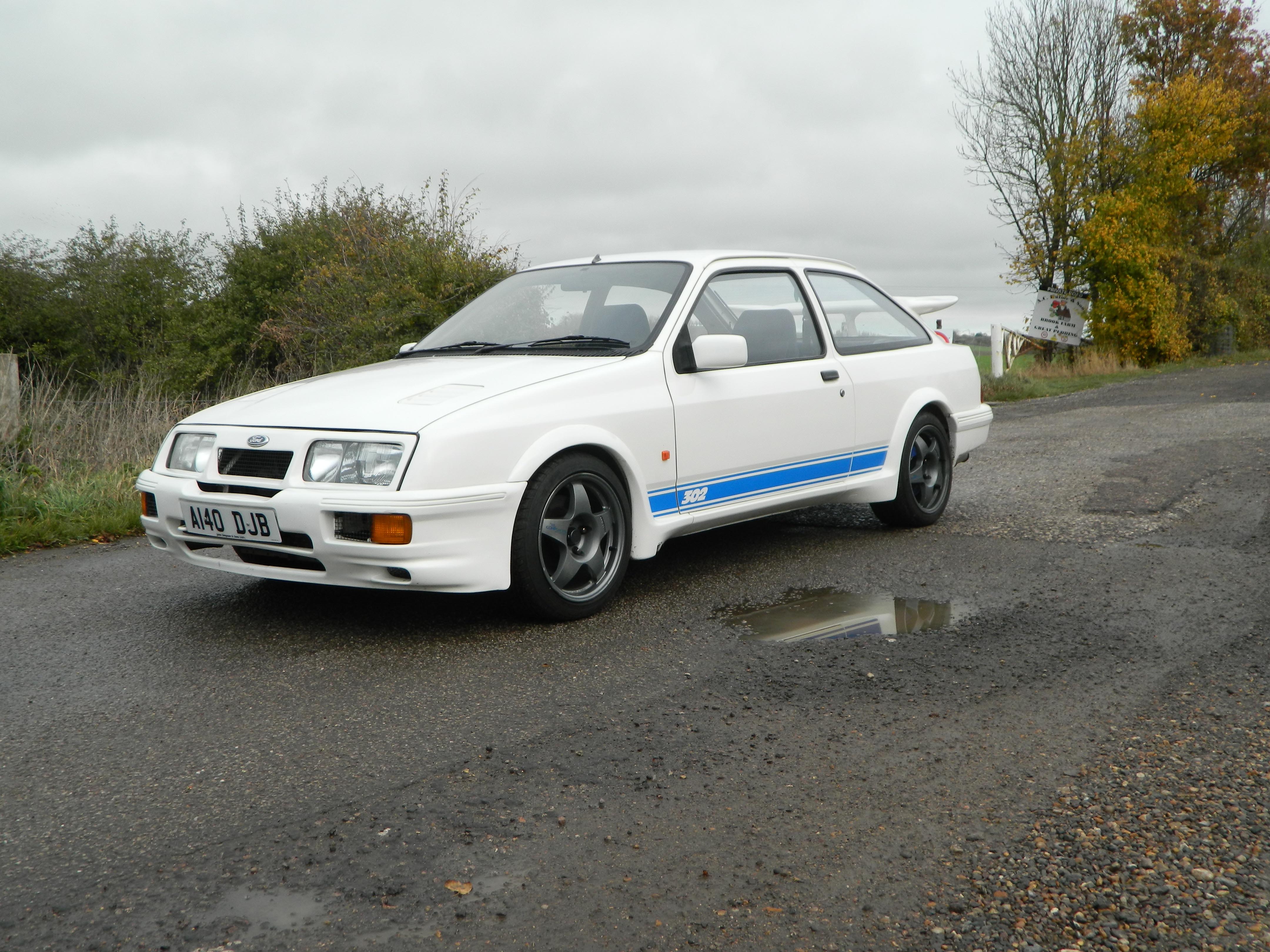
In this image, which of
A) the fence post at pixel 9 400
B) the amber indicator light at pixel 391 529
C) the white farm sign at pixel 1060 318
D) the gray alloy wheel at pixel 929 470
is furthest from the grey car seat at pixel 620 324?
the white farm sign at pixel 1060 318

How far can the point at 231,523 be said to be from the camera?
14.4ft

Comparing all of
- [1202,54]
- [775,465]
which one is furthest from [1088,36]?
[775,465]

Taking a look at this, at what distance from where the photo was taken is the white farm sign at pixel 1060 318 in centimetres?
2570

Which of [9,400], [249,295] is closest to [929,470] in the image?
[9,400]

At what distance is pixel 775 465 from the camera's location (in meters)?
5.54

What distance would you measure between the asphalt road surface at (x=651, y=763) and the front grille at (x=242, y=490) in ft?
2.01

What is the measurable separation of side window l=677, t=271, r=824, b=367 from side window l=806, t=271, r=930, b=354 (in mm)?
194

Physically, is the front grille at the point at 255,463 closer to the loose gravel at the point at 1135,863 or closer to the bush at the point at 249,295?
the loose gravel at the point at 1135,863

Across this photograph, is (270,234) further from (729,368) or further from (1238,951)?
(1238,951)

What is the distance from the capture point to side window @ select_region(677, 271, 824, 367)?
18.0 ft

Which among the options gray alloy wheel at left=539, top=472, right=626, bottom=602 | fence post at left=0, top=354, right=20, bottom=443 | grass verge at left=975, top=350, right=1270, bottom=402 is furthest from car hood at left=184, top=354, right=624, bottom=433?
grass verge at left=975, top=350, right=1270, bottom=402

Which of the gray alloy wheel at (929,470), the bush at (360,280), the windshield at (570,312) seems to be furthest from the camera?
the bush at (360,280)

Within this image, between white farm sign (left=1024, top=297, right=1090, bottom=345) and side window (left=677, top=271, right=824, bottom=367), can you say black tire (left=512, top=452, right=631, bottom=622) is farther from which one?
white farm sign (left=1024, top=297, right=1090, bottom=345)

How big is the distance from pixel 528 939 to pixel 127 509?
6301mm
